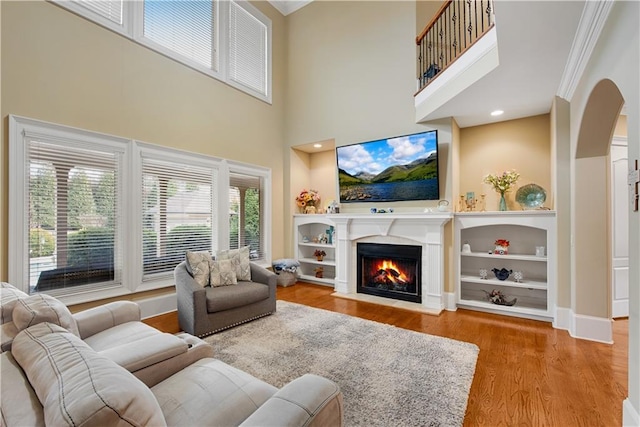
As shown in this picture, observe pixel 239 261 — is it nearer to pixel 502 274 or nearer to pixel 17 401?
pixel 17 401

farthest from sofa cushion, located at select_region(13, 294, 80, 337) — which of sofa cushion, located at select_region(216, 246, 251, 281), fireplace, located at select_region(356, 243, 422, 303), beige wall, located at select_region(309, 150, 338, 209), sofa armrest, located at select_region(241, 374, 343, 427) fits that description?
beige wall, located at select_region(309, 150, 338, 209)

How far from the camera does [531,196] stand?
12.9 ft

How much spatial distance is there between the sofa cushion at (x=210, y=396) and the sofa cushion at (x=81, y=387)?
1.39 ft

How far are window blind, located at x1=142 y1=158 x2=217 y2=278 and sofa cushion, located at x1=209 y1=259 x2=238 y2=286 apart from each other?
39.2 inches

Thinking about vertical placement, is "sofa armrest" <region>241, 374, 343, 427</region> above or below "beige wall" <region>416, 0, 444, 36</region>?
below

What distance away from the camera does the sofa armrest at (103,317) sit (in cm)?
202

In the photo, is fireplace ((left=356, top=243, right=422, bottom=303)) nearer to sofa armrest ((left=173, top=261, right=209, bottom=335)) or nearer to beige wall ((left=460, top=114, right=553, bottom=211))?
beige wall ((left=460, top=114, right=553, bottom=211))

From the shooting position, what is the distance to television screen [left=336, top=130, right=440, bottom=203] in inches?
166

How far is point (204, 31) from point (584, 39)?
4.81 metres

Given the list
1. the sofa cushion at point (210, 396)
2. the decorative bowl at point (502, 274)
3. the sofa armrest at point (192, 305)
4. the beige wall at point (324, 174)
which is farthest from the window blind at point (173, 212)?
the decorative bowl at point (502, 274)

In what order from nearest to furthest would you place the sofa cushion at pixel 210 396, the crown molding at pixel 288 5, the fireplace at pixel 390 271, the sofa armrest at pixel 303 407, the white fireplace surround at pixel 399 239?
1. the sofa armrest at pixel 303 407
2. the sofa cushion at pixel 210 396
3. the white fireplace surround at pixel 399 239
4. the fireplace at pixel 390 271
5. the crown molding at pixel 288 5

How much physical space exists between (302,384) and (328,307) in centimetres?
310

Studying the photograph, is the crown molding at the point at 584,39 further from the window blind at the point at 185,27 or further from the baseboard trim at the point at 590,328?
the window blind at the point at 185,27

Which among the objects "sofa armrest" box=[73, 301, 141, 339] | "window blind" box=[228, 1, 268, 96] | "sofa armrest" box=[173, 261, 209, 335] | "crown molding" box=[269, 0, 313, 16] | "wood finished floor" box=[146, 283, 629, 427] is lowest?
"wood finished floor" box=[146, 283, 629, 427]
